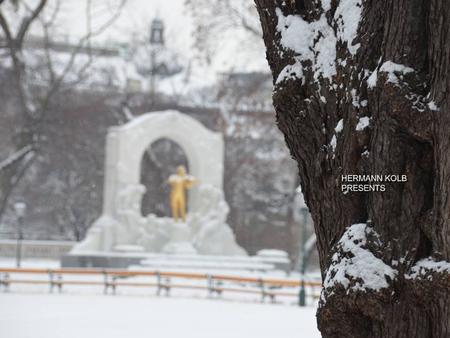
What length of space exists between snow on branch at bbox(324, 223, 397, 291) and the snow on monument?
23.4 m

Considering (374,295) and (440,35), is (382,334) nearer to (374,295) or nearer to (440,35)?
(374,295)

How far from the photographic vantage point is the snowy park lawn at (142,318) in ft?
38.6

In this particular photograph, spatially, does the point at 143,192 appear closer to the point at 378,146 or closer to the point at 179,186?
the point at 179,186

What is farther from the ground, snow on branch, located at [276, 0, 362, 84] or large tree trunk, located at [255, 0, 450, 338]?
snow on branch, located at [276, 0, 362, 84]

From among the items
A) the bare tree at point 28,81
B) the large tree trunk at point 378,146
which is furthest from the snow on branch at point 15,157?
the large tree trunk at point 378,146

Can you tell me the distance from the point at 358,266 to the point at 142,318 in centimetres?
983

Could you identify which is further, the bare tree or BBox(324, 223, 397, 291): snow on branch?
the bare tree

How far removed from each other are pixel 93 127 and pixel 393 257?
35.3 m

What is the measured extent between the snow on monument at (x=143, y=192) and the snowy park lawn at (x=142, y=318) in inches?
391

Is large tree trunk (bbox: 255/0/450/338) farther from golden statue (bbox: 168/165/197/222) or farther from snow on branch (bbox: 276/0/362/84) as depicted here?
golden statue (bbox: 168/165/197/222)

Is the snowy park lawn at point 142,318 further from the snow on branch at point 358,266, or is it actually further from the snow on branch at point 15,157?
the snow on branch at point 15,157

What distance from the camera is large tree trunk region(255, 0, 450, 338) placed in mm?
4207

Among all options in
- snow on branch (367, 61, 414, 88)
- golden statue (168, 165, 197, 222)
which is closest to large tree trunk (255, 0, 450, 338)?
snow on branch (367, 61, 414, 88)

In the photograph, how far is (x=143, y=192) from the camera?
2880cm
